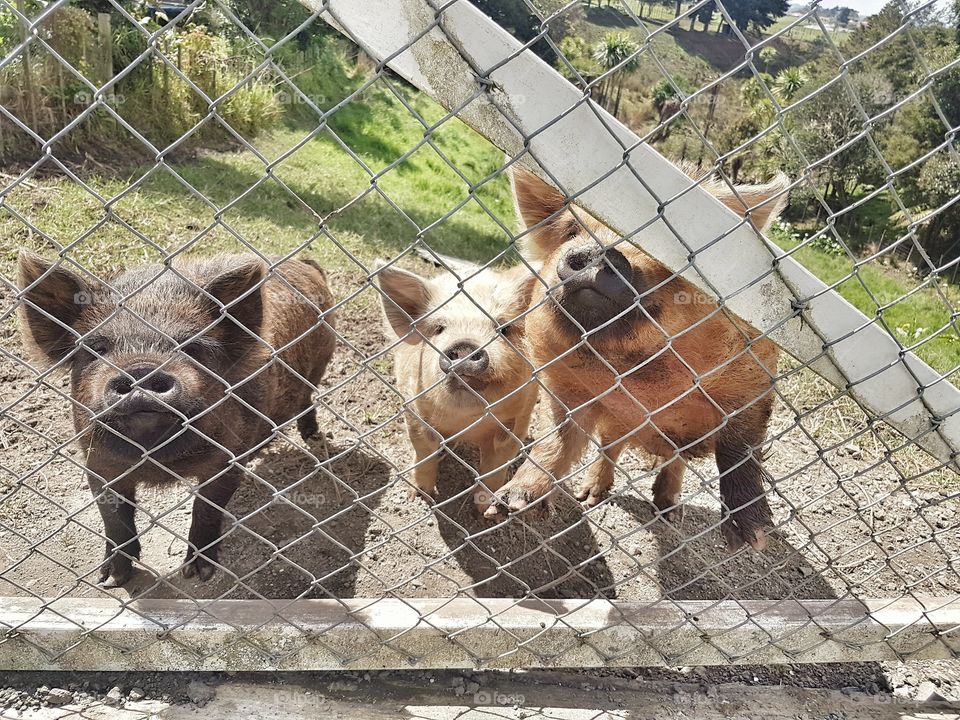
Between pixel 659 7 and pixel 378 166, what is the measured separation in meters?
10.5

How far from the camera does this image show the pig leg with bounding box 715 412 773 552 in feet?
9.93

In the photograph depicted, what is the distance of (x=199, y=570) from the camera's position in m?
3.37

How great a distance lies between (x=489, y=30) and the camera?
1.43 metres

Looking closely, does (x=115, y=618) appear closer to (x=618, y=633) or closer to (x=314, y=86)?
(x=618, y=633)

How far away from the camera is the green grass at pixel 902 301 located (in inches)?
282

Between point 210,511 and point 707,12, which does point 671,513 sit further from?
point 707,12

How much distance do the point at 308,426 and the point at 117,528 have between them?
154 cm

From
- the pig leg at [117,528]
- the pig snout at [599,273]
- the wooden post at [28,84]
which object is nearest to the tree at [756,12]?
the pig snout at [599,273]

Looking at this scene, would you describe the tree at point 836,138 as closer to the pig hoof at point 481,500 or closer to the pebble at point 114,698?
the pig hoof at point 481,500

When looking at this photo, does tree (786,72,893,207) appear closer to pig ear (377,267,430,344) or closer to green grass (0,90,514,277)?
green grass (0,90,514,277)

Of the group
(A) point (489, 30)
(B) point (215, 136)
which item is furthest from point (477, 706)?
(B) point (215, 136)

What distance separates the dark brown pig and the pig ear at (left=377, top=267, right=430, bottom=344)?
2.17ft

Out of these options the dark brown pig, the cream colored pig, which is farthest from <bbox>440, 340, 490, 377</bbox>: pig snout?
the dark brown pig

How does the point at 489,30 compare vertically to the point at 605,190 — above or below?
above
